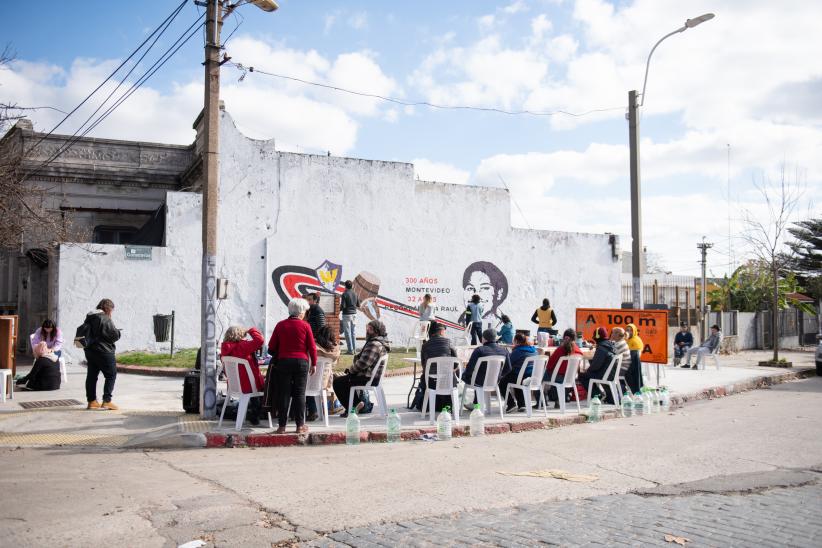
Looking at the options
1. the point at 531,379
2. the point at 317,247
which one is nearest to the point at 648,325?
the point at 531,379

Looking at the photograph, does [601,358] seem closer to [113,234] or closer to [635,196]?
[635,196]

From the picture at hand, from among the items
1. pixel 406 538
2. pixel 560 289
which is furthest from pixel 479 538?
pixel 560 289

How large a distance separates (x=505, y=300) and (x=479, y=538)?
2111 centimetres

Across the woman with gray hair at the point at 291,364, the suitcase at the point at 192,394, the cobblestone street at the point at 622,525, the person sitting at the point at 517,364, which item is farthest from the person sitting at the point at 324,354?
the cobblestone street at the point at 622,525

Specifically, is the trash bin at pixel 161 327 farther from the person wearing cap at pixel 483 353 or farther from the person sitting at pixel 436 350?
the person wearing cap at pixel 483 353

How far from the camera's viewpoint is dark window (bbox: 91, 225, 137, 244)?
24359 mm

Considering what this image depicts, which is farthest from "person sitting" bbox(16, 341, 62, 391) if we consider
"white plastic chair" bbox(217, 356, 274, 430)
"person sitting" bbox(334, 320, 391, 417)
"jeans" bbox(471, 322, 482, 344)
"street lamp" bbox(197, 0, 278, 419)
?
"jeans" bbox(471, 322, 482, 344)

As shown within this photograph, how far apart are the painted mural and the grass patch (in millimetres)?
4239

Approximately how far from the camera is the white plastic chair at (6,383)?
11812 mm

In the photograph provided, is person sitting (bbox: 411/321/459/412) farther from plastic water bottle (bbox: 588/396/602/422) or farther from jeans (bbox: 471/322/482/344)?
jeans (bbox: 471/322/482/344)

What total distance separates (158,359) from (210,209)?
8.86 meters

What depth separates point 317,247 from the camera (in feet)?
73.7

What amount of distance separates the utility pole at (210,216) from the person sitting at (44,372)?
184 inches

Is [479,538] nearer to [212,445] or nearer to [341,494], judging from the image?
[341,494]
